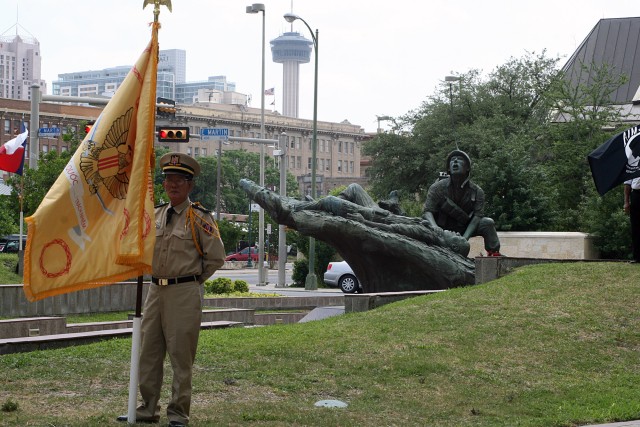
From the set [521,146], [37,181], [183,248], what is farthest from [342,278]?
[183,248]

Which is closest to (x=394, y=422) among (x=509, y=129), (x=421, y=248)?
(x=421, y=248)

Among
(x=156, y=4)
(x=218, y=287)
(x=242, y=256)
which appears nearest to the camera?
(x=156, y=4)

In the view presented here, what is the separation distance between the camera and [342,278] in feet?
128

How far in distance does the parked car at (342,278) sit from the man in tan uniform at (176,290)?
29.2m

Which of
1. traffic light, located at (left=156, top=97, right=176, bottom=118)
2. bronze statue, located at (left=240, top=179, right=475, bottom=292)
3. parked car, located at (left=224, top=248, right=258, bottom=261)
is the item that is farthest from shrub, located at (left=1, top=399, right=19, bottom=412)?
parked car, located at (left=224, top=248, right=258, bottom=261)

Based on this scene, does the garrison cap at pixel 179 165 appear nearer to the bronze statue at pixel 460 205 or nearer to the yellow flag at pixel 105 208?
the yellow flag at pixel 105 208

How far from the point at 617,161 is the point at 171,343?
9.35 m

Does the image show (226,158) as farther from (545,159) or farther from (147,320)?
(147,320)

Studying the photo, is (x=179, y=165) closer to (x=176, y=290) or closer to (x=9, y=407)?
(x=176, y=290)

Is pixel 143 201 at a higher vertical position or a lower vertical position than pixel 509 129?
lower

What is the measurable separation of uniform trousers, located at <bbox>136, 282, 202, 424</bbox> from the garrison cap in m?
0.88

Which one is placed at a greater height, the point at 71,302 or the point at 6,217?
the point at 6,217

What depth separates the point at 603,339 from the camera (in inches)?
522

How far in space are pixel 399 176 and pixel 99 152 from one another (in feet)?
165
